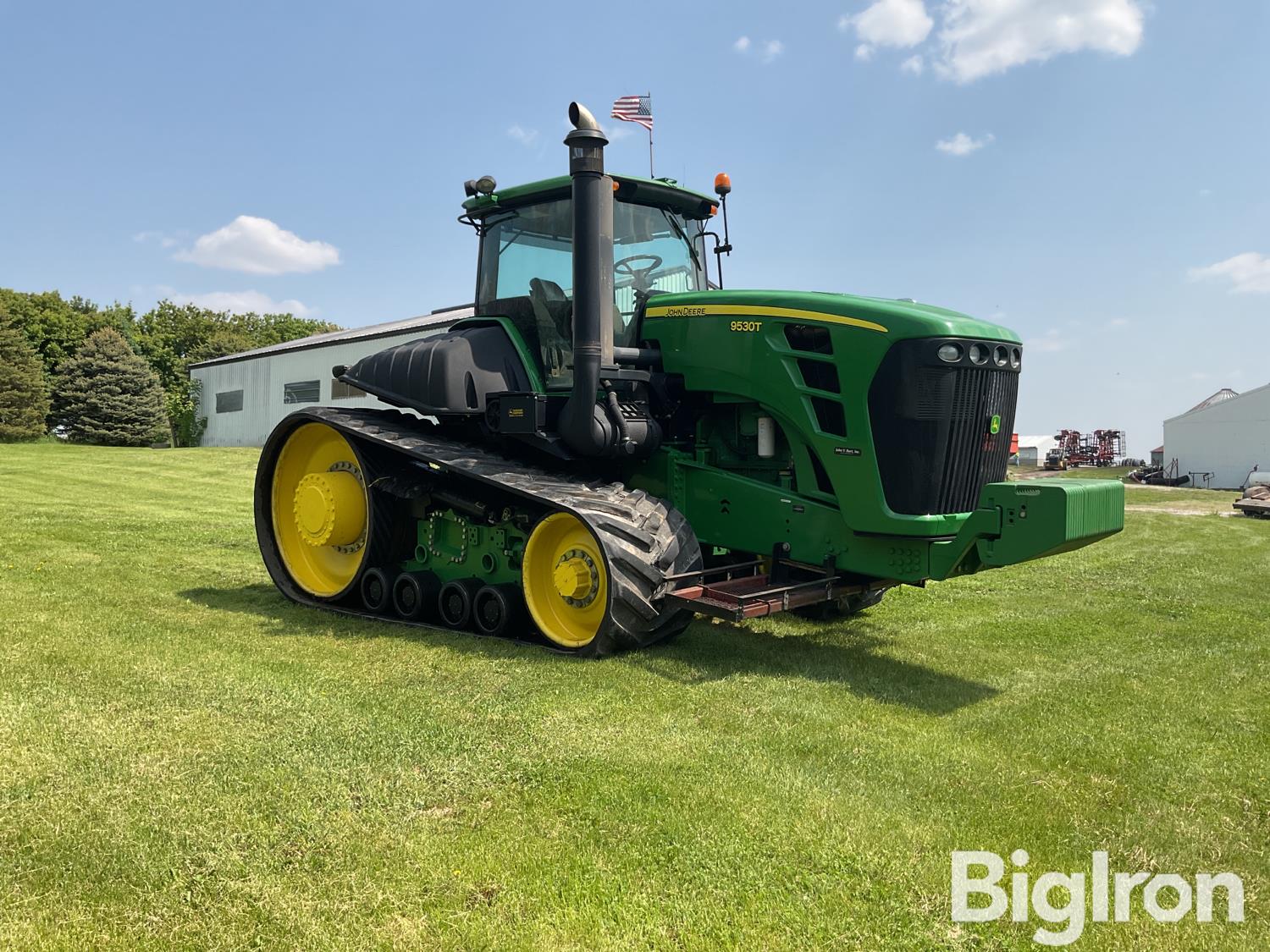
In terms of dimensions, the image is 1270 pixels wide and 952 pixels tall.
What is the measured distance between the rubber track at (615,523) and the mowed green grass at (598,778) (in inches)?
8.9

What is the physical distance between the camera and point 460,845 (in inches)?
138

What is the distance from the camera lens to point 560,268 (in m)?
7.55

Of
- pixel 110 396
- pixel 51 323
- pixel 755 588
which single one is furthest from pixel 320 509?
pixel 51 323

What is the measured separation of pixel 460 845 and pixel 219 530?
11.1m

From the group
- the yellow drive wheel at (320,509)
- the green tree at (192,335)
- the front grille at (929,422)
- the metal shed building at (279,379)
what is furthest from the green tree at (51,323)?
the front grille at (929,422)

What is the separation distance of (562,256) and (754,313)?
171cm

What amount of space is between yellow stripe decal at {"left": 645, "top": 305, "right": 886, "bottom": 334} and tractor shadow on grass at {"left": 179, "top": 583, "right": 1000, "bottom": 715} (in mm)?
2160

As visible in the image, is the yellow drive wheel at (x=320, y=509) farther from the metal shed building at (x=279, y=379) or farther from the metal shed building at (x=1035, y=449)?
the metal shed building at (x=1035, y=449)

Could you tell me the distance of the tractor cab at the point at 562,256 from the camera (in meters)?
7.47

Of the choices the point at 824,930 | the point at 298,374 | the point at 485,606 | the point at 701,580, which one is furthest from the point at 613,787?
the point at 298,374

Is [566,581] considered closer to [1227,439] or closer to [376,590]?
[376,590]

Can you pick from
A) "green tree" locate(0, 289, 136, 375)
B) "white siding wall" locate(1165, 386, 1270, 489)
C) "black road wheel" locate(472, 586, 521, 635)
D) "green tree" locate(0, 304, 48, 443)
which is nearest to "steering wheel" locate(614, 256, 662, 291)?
"black road wheel" locate(472, 586, 521, 635)

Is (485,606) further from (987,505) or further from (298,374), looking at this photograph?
(298,374)

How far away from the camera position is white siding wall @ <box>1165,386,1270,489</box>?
3691cm
